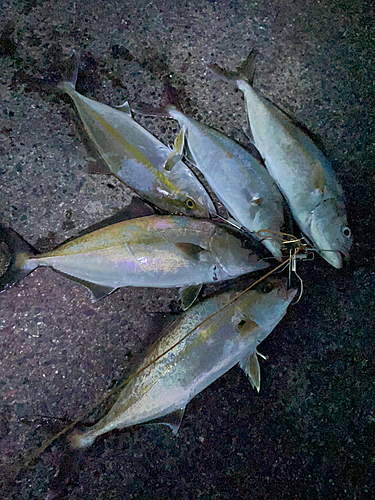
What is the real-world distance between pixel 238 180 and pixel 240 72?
2.77 feet

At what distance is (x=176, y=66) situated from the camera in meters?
2.25

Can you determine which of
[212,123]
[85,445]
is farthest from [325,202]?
[85,445]

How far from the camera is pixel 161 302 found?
218cm

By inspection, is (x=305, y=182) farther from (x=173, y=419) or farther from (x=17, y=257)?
(x=17, y=257)

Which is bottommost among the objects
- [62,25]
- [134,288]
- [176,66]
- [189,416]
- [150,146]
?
[189,416]

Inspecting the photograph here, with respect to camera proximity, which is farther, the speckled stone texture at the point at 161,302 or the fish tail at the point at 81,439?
the speckled stone texture at the point at 161,302

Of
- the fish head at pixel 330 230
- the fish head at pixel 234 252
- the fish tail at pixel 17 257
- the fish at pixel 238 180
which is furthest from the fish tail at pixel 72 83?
the fish head at pixel 330 230

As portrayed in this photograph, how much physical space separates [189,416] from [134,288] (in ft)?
3.11

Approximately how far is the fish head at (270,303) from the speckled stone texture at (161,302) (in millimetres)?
Result: 291

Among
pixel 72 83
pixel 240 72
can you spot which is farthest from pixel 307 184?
pixel 72 83

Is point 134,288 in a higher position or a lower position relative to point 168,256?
lower

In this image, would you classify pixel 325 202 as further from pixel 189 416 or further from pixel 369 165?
pixel 189 416

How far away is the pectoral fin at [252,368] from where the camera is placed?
2037 mm

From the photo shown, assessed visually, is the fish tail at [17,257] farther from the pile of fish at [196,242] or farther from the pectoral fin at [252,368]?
the pectoral fin at [252,368]
